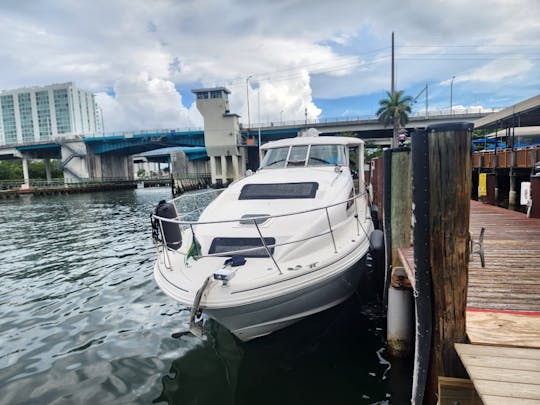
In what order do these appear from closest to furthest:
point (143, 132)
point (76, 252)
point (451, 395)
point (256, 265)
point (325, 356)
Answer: point (451, 395), point (256, 265), point (325, 356), point (76, 252), point (143, 132)

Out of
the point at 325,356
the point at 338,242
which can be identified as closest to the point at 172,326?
the point at 325,356

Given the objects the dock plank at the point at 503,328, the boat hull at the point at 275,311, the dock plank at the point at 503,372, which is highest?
the dock plank at the point at 503,328

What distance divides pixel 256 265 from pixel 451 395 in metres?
2.67

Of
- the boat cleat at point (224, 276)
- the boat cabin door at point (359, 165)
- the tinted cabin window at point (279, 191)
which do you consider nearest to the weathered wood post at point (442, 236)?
the boat cleat at point (224, 276)

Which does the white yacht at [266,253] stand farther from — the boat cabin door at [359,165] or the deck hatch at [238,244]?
the boat cabin door at [359,165]

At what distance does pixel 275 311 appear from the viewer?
4.56 m

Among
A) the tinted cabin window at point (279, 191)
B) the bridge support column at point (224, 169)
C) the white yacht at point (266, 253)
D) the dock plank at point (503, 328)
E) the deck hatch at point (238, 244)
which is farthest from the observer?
the bridge support column at point (224, 169)

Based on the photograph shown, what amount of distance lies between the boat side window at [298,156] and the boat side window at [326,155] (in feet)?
0.49

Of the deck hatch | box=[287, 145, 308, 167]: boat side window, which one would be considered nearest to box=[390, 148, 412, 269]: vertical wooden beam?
the deck hatch

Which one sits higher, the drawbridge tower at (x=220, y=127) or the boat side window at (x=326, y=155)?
the drawbridge tower at (x=220, y=127)

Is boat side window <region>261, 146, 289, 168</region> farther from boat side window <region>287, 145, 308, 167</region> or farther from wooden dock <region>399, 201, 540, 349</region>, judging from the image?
wooden dock <region>399, 201, 540, 349</region>

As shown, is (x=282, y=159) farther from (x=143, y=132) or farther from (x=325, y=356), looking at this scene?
(x=143, y=132)

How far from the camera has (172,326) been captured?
6.39 m

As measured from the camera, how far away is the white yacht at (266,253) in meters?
4.36
